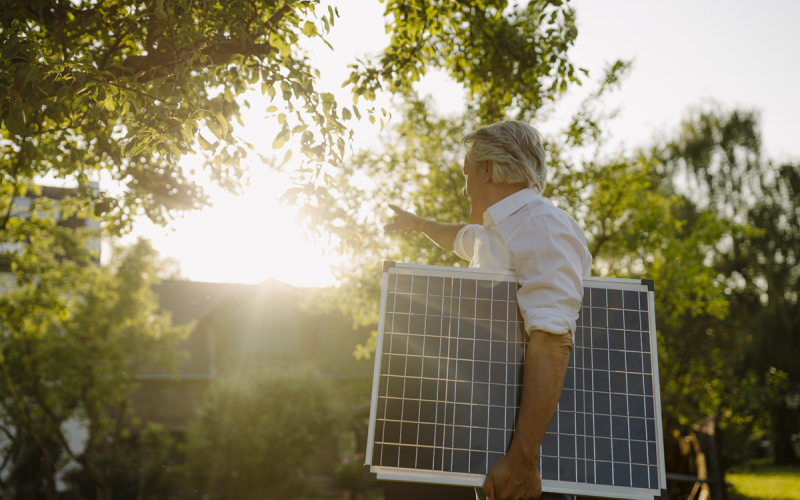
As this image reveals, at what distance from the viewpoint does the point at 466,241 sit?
99.4 inches

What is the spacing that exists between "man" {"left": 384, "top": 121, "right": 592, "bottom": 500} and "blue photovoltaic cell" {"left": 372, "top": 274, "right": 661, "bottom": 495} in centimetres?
10

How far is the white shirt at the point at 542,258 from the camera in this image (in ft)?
5.75

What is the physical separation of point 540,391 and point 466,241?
3.20ft

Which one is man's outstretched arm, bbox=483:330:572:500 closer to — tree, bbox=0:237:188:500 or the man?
the man

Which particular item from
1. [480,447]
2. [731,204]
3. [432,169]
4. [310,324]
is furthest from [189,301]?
[480,447]

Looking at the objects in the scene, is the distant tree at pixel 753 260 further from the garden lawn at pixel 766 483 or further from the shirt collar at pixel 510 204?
the shirt collar at pixel 510 204

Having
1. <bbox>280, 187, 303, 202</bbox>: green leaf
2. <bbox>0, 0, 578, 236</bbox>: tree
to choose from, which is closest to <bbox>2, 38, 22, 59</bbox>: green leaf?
<bbox>0, 0, 578, 236</bbox>: tree

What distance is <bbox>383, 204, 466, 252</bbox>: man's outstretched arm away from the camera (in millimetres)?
2805

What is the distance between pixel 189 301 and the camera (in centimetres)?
2752

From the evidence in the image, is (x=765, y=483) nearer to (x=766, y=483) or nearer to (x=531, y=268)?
(x=766, y=483)

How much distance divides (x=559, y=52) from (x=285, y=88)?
108 inches

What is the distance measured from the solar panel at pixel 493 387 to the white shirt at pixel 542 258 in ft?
0.46

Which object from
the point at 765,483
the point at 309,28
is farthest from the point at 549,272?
the point at 765,483

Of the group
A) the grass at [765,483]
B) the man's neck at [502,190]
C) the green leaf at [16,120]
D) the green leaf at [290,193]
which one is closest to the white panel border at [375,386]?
the man's neck at [502,190]
